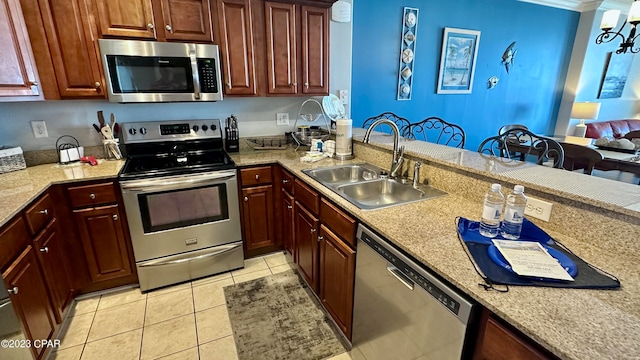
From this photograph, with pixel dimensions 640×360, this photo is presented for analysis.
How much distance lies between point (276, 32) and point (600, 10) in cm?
565

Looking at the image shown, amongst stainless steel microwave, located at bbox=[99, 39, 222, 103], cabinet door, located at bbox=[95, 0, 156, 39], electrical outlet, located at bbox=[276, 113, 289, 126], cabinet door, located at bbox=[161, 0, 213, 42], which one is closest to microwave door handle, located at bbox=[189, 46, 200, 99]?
stainless steel microwave, located at bbox=[99, 39, 222, 103]

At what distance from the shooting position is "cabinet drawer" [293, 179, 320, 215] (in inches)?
71.3

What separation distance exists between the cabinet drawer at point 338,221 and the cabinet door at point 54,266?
1.55m

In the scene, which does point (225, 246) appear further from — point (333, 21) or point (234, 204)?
point (333, 21)

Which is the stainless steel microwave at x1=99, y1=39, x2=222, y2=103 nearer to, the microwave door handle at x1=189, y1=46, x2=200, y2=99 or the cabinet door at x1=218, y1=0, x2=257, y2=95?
the microwave door handle at x1=189, y1=46, x2=200, y2=99

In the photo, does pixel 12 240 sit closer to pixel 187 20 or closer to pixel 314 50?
pixel 187 20

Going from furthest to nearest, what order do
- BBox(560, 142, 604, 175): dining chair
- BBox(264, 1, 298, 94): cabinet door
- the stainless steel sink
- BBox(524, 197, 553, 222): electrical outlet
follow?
BBox(560, 142, 604, 175): dining chair → BBox(264, 1, 298, 94): cabinet door → the stainless steel sink → BBox(524, 197, 553, 222): electrical outlet

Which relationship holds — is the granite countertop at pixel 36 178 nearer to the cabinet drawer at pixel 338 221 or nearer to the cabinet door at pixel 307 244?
the cabinet door at pixel 307 244

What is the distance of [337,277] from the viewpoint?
167 cm

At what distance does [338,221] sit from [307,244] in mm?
549

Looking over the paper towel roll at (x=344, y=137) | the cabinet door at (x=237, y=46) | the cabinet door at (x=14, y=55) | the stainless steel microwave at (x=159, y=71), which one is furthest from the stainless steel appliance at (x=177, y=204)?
the paper towel roll at (x=344, y=137)

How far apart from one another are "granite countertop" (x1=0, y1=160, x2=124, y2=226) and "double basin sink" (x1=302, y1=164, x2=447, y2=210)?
1408 mm

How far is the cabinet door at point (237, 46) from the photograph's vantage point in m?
2.25

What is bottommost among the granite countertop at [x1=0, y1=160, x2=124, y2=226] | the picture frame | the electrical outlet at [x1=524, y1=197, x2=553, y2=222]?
the granite countertop at [x1=0, y1=160, x2=124, y2=226]
